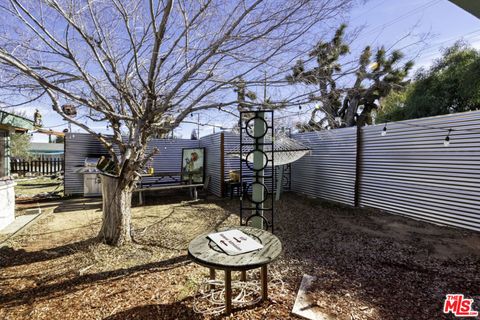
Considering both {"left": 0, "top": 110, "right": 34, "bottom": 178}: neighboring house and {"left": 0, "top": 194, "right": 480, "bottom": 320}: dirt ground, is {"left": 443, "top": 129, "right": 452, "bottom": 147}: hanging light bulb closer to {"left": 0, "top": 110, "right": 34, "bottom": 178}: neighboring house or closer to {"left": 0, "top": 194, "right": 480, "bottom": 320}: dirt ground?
{"left": 0, "top": 194, "right": 480, "bottom": 320}: dirt ground

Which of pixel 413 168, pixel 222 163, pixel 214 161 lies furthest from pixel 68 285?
pixel 413 168

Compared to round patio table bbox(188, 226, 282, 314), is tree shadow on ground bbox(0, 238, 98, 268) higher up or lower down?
lower down

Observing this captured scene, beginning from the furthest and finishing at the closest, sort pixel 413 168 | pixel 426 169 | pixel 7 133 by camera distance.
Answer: pixel 7 133
pixel 413 168
pixel 426 169

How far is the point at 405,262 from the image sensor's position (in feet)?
9.89

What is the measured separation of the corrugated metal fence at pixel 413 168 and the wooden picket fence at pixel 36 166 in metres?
12.1

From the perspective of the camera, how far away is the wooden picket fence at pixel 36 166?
433 inches

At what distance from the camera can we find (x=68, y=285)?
2316mm

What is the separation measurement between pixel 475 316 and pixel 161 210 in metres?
5.53

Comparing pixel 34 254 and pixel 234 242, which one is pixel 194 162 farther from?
pixel 234 242

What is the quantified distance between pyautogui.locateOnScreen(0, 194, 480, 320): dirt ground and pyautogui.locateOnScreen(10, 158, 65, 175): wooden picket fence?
29.4ft

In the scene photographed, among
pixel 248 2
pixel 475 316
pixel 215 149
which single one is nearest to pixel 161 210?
pixel 215 149

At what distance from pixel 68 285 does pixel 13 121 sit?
6.11 meters

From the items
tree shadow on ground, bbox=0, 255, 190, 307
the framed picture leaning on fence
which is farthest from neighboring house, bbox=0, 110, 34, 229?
the framed picture leaning on fence

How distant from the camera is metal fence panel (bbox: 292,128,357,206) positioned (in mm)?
6281
